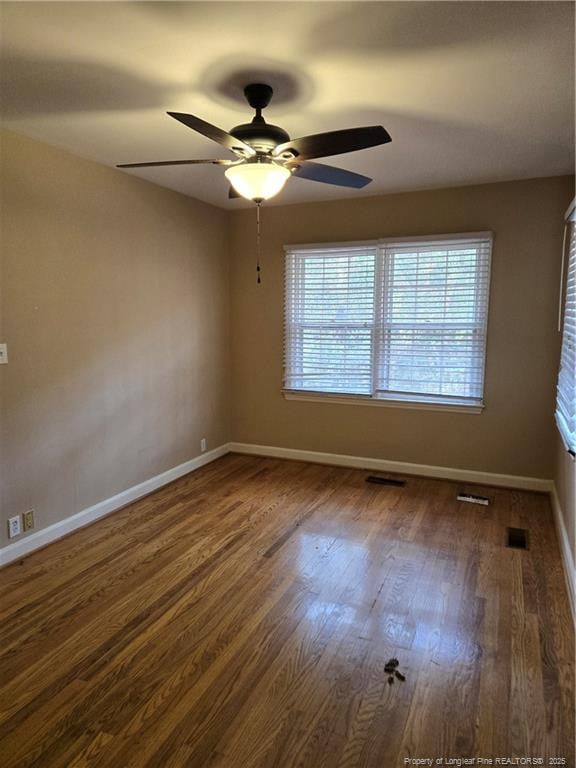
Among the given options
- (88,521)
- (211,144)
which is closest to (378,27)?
(211,144)

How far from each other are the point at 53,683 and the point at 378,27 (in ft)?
9.32

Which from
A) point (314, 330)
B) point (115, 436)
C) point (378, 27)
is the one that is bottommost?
point (115, 436)

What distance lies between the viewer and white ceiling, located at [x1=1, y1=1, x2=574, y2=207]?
1.68 metres

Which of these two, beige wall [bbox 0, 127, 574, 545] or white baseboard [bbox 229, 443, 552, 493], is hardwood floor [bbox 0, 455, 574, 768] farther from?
beige wall [bbox 0, 127, 574, 545]

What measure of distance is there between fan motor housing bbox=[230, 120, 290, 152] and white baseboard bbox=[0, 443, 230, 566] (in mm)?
2652

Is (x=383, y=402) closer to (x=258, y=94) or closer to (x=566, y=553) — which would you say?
(x=566, y=553)

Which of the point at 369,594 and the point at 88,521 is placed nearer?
the point at 369,594

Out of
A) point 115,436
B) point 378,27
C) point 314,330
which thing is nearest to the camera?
point 378,27

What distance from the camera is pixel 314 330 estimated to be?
4.62m

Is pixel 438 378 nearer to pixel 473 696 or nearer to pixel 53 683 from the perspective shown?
pixel 473 696

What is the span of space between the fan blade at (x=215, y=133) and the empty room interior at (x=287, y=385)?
0.01 m

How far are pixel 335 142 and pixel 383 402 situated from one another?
280cm

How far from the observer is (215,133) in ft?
6.38

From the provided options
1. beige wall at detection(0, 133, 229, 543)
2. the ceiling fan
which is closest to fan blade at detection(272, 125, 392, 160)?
the ceiling fan
